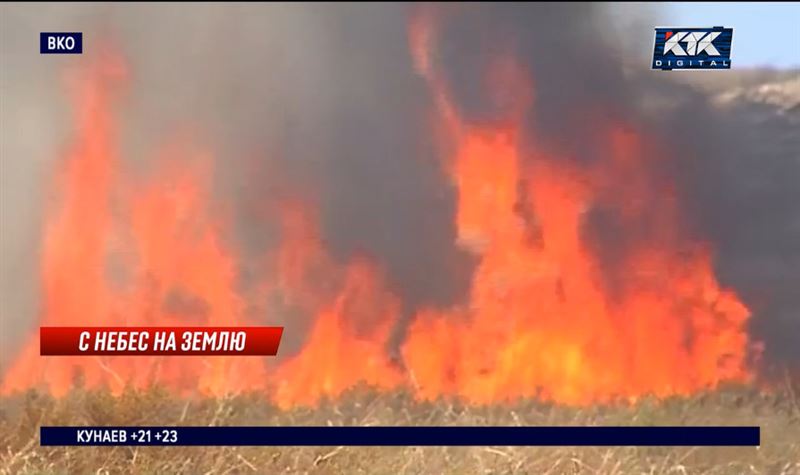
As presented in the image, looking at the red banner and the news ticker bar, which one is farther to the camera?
the red banner

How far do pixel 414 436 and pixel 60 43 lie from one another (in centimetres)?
371

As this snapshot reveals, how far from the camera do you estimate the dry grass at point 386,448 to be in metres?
5.38

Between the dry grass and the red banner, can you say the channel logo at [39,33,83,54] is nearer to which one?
the red banner

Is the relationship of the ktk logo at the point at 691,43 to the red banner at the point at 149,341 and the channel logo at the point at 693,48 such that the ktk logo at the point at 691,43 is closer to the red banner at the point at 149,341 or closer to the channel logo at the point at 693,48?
the channel logo at the point at 693,48

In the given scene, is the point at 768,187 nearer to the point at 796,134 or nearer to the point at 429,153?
the point at 796,134

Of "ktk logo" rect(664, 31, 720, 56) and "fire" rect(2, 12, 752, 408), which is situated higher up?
"ktk logo" rect(664, 31, 720, 56)

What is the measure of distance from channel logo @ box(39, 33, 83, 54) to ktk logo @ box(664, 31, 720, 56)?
4.14 m

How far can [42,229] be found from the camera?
5645 mm

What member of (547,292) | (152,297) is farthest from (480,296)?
(152,297)

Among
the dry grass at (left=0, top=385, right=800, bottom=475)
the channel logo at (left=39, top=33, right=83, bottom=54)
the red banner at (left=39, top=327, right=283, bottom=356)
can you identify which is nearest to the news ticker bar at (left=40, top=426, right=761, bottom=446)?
the dry grass at (left=0, top=385, right=800, bottom=475)

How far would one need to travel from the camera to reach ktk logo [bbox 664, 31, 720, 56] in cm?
552

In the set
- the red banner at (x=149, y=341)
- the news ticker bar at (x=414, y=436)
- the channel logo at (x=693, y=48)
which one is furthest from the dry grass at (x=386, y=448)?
the channel logo at (x=693, y=48)

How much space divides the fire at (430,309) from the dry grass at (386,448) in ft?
0.36

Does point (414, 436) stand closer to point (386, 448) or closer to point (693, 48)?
point (386, 448)
